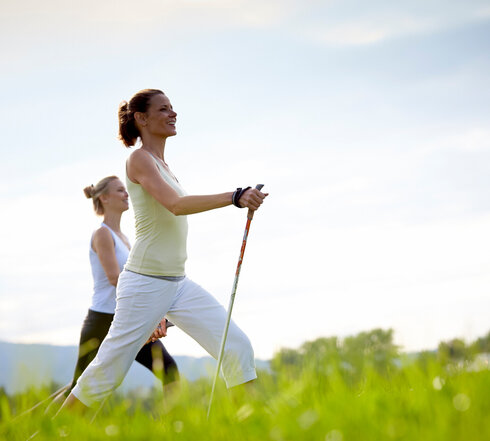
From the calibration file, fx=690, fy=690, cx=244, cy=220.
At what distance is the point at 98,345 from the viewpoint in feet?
20.5

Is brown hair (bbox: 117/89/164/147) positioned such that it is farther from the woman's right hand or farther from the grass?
the grass

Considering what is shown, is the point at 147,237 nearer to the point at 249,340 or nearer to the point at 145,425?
the point at 249,340

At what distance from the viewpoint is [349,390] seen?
342 cm

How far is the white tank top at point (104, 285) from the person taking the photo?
20.5 ft

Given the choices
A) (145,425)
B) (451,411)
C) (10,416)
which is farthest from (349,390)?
(10,416)

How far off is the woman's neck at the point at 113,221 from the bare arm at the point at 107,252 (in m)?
0.26

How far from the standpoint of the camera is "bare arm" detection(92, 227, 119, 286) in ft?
19.8

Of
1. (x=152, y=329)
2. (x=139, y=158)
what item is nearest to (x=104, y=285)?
(x=152, y=329)

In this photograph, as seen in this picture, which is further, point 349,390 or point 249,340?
point 249,340

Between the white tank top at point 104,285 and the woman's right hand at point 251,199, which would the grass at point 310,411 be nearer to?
the woman's right hand at point 251,199

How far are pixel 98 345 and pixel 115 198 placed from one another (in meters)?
1.40

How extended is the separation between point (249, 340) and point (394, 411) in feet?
6.80

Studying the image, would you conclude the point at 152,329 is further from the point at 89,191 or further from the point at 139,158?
the point at 89,191

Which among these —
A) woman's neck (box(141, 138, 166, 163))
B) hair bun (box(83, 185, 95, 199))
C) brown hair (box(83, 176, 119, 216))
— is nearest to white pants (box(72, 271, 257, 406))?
woman's neck (box(141, 138, 166, 163))
